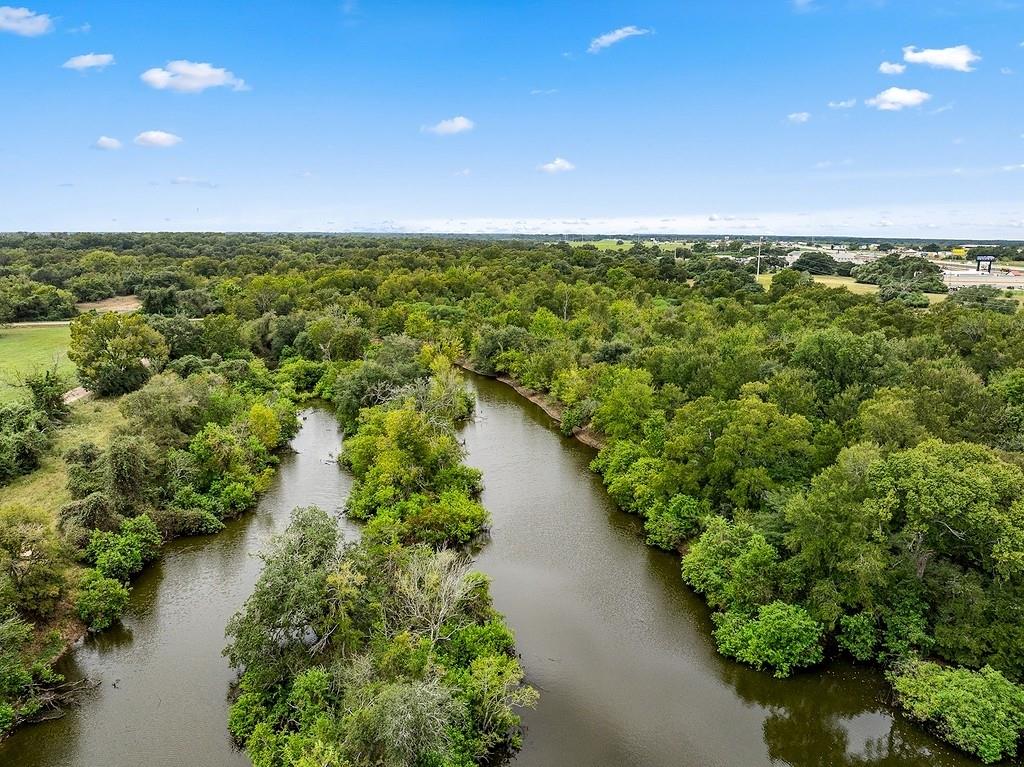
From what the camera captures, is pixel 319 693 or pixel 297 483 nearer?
pixel 319 693

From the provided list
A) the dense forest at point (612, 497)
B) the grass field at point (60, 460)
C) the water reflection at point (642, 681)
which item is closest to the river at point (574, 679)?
the water reflection at point (642, 681)

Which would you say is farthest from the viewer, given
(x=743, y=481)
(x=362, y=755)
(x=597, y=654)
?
(x=743, y=481)

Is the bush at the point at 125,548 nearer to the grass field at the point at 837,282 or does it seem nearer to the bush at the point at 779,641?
the bush at the point at 779,641

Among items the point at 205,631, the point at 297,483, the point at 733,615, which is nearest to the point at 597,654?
the point at 733,615

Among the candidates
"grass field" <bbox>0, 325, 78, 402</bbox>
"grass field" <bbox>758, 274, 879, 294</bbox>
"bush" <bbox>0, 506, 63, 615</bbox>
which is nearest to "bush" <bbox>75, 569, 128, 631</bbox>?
"bush" <bbox>0, 506, 63, 615</bbox>

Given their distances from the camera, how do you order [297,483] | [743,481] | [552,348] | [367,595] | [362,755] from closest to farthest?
1. [362,755]
2. [367,595]
3. [743,481]
4. [297,483]
5. [552,348]

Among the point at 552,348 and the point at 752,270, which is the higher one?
the point at 752,270

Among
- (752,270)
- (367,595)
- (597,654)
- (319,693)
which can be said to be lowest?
(597,654)

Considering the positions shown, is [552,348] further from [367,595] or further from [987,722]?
[987,722]
